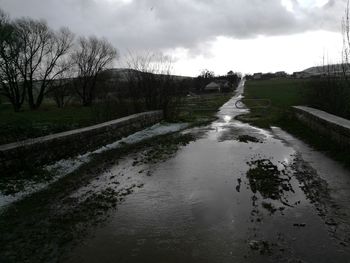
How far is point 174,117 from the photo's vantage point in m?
21.2

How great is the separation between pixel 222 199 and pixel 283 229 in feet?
4.82

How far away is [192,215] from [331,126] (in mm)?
6871

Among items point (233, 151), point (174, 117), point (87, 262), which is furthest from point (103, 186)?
point (174, 117)

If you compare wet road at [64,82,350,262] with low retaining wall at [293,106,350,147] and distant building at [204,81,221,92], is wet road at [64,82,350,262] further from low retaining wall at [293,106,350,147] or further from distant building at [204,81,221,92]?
distant building at [204,81,221,92]

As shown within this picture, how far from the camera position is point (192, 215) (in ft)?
16.8

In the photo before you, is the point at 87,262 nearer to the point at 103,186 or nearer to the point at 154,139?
the point at 103,186

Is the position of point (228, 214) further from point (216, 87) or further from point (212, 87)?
point (212, 87)

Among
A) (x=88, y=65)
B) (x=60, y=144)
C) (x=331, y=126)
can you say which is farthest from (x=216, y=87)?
(x=60, y=144)

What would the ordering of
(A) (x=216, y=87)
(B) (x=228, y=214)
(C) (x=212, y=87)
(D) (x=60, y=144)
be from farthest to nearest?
(C) (x=212, y=87) < (A) (x=216, y=87) < (D) (x=60, y=144) < (B) (x=228, y=214)

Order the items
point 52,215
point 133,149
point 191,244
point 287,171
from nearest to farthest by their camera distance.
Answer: point 191,244, point 52,215, point 287,171, point 133,149

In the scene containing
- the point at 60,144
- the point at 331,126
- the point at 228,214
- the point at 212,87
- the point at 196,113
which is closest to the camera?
the point at 228,214

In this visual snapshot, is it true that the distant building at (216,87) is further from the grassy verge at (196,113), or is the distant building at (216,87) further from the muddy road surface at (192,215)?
the muddy road surface at (192,215)

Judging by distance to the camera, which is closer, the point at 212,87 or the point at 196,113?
the point at 196,113

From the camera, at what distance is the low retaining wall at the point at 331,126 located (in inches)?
354
